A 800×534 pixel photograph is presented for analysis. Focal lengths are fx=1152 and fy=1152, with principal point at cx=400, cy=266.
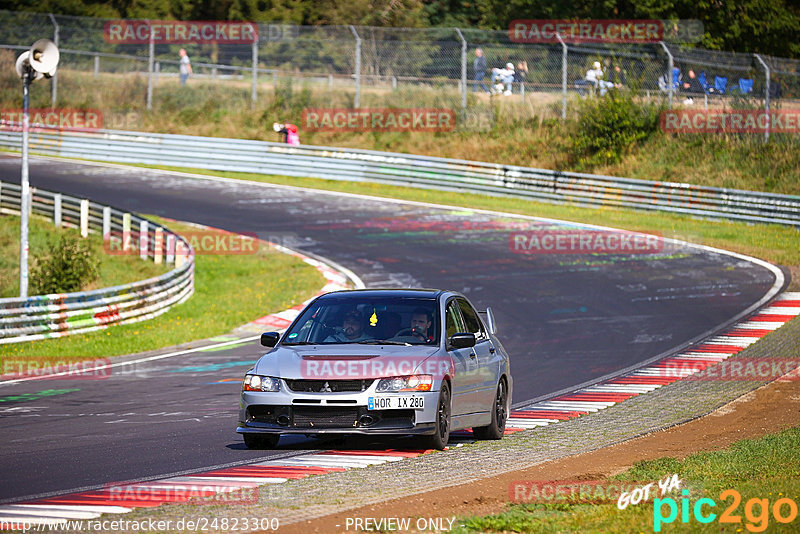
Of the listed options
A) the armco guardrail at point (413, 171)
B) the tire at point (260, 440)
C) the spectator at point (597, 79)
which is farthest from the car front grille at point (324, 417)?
the spectator at point (597, 79)

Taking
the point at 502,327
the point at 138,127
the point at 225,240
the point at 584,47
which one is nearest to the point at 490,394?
the point at 502,327

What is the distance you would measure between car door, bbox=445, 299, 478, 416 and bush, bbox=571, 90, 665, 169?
29.0m

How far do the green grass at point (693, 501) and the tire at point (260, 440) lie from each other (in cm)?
318

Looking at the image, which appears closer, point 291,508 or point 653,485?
point 291,508

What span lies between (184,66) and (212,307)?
24549 millimetres

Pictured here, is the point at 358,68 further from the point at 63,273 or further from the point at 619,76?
the point at 63,273

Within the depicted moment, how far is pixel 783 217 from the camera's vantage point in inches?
1204

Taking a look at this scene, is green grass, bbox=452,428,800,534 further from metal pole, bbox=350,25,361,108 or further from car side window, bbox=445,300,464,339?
metal pole, bbox=350,25,361,108

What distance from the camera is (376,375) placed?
9633 millimetres

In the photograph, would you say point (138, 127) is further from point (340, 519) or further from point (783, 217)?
point (340, 519)

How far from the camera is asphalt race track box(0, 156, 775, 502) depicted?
1023 centimetres

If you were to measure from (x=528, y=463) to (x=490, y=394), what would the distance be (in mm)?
1536

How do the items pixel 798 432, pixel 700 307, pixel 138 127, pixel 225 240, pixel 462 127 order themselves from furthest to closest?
pixel 138 127, pixel 462 127, pixel 225 240, pixel 700 307, pixel 798 432

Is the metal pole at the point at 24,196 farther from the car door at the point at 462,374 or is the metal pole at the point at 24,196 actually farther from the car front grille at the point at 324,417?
the car front grille at the point at 324,417
